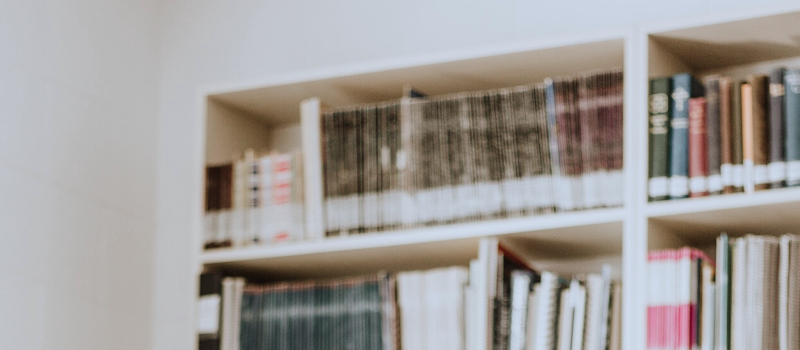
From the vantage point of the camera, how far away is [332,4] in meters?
2.36

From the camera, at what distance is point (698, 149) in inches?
64.7

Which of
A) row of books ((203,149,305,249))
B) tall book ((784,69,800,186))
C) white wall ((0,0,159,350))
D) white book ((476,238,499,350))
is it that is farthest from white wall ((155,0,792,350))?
white book ((476,238,499,350))

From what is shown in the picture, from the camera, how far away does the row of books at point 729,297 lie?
1.53 m

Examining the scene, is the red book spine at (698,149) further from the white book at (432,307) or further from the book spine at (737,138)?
the white book at (432,307)

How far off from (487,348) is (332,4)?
39.4 inches

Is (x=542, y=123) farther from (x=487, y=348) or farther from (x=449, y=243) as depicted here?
(x=487, y=348)

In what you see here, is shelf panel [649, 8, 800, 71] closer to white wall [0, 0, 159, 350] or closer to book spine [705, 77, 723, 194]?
book spine [705, 77, 723, 194]

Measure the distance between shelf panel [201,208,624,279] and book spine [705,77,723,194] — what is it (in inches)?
6.1

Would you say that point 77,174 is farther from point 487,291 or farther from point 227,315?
point 487,291

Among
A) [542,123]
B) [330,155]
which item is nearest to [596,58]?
[542,123]

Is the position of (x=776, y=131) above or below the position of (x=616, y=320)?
above

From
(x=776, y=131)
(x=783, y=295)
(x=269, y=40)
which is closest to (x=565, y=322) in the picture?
(x=783, y=295)

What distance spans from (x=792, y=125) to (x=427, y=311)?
2.23 feet

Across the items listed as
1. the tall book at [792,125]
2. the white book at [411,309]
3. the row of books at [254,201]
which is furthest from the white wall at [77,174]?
Answer: the tall book at [792,125]
